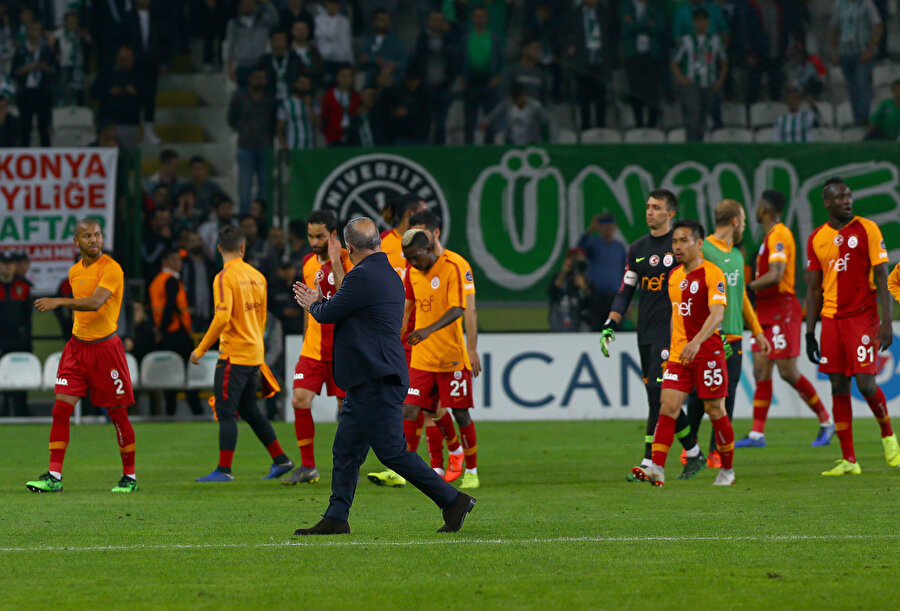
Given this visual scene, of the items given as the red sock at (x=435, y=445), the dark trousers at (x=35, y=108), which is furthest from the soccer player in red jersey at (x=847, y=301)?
the dark trousers at (x=35, y=108)

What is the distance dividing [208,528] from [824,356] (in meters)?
5.62

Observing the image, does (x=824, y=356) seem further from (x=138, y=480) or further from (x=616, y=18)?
(x=616, y=18)

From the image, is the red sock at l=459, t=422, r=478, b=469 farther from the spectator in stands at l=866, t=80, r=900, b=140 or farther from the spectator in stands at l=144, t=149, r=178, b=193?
the spectator in stands at l=866, t=80, r=900, b=140

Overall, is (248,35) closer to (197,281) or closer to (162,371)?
(197,281)

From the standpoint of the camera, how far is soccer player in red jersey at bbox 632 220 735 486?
32.6 ft

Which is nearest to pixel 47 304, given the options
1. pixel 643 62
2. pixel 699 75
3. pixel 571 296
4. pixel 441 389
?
pixel 441 389

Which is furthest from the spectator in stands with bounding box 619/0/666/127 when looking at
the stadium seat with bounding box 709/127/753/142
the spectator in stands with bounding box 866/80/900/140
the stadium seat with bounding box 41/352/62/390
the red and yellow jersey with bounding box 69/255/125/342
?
the red and yellow jersey with bounding box 69/255/125/342

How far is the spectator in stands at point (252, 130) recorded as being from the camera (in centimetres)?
2078

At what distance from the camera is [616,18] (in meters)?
22.6

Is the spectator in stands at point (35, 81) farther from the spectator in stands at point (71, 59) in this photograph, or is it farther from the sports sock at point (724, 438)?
the sports sock at point (724, 438)

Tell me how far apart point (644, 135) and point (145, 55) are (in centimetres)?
870

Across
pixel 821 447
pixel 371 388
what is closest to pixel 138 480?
pixel 371 388

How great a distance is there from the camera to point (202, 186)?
20828 millimetres

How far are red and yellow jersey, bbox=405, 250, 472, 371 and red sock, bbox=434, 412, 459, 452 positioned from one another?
502mm
